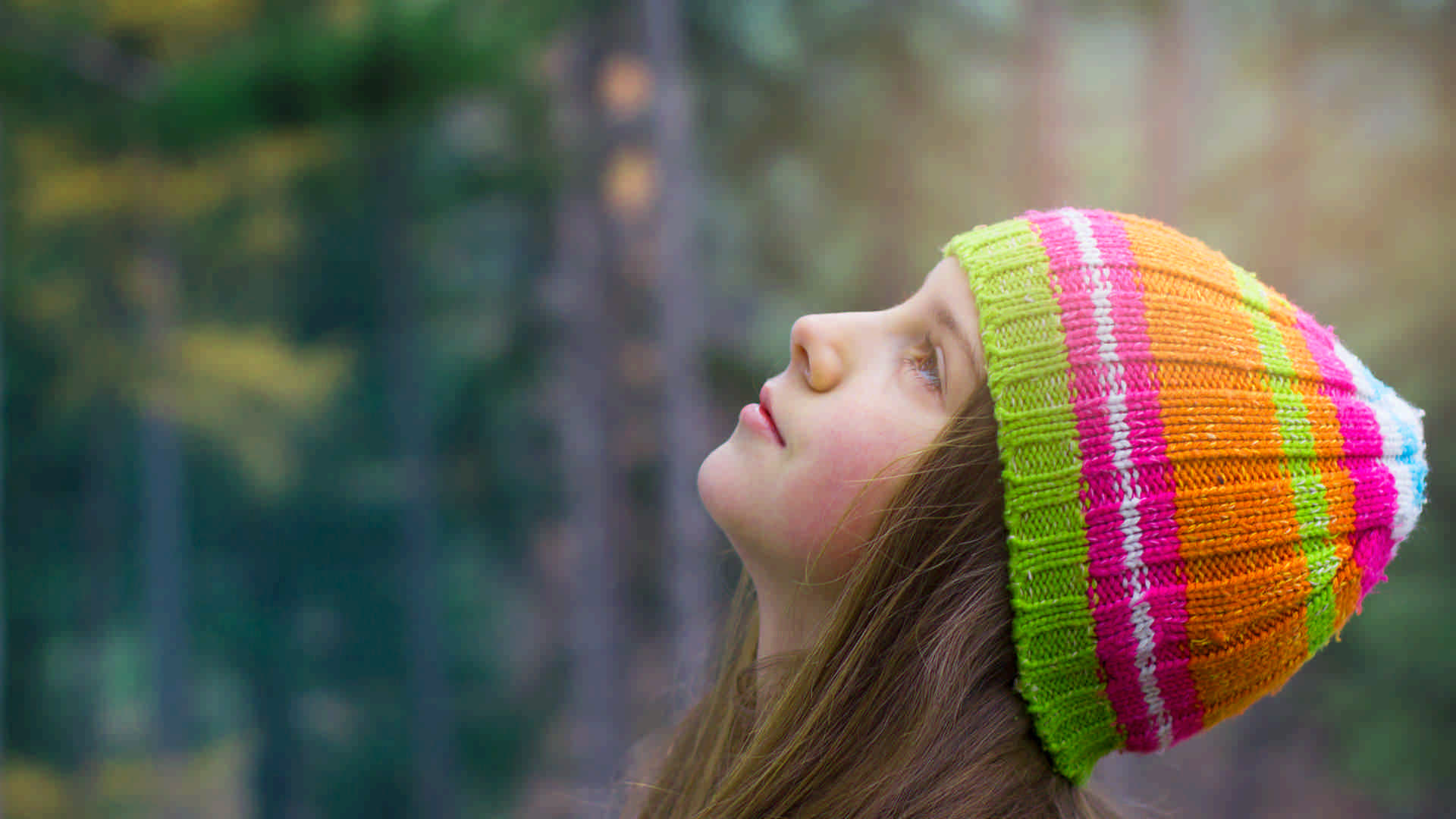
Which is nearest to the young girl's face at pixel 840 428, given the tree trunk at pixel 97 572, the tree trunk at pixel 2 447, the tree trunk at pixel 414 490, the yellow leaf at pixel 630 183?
the yellow leaf at pixel 630 183

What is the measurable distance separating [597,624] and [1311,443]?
186 centimetres

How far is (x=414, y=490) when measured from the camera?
2521 millimetres

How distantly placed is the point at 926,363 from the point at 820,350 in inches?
4.2

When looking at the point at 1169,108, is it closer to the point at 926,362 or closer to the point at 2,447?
the point at 926,362

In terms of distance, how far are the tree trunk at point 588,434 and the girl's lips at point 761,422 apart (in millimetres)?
1494

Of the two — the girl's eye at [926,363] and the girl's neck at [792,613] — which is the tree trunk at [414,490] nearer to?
the girl's neck at [792,613]

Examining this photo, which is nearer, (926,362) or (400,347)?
(926,362)

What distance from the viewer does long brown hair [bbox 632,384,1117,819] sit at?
0.90 m

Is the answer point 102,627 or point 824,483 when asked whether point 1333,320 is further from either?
point 102,627

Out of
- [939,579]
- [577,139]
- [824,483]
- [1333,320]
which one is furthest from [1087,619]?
[577,139]

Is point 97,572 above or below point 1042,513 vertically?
below

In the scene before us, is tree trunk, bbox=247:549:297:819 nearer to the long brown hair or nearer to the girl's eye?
the long brown hair

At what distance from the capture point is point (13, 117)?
2.09 metres

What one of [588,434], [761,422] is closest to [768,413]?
[761,422]
